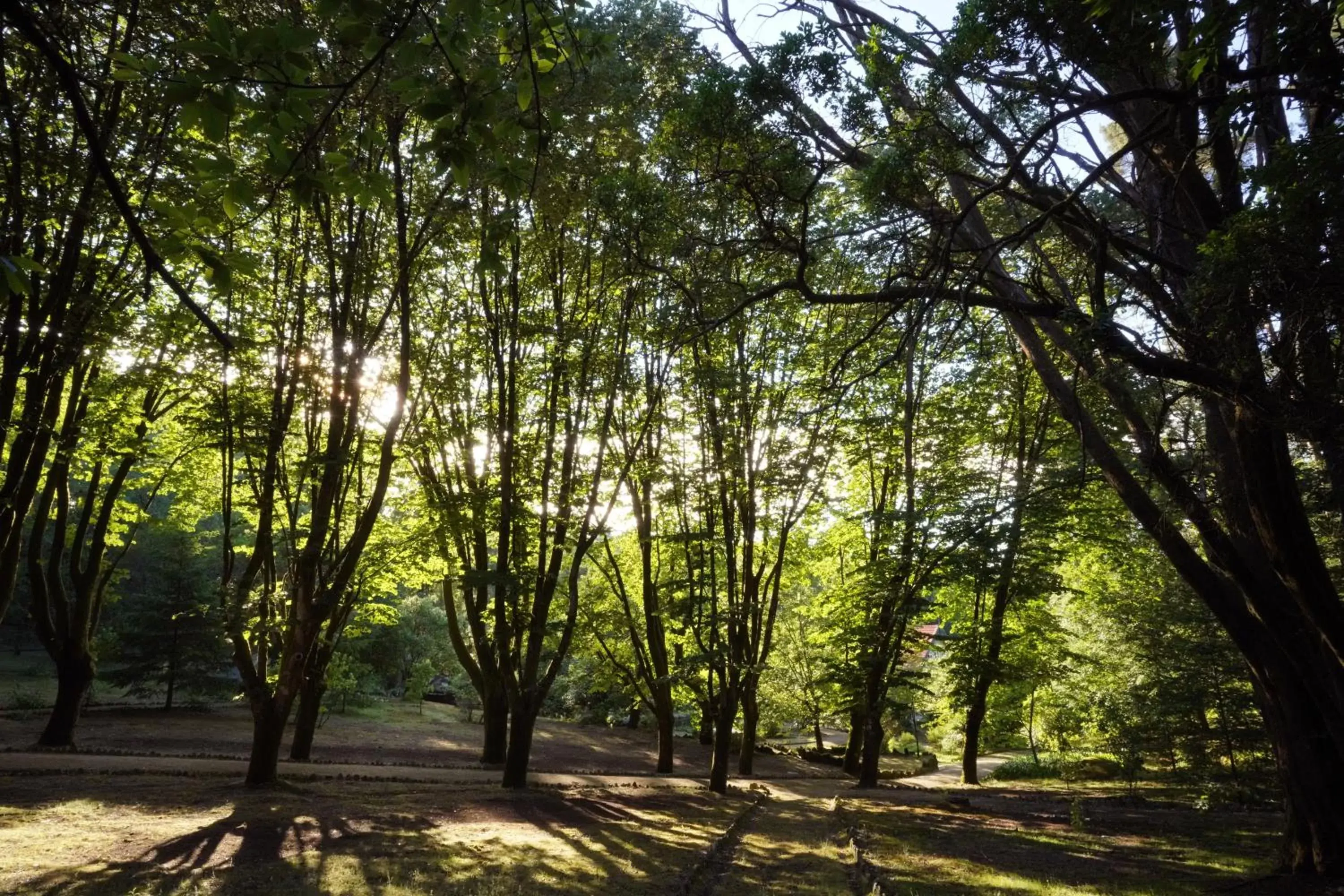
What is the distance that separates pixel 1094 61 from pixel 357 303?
10.2 metres

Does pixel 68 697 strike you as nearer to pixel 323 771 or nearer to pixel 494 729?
pixel 323 771

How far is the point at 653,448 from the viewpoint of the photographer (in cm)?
1488

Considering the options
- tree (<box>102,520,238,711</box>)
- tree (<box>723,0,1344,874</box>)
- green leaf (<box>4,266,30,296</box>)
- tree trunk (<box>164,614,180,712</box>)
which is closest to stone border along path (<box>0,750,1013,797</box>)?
tree (<box>102,520,238,711</box>)

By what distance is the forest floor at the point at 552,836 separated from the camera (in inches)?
246

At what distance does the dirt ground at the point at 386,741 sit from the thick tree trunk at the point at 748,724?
1.69 metres

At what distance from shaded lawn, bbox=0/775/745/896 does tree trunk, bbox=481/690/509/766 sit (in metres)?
5.94

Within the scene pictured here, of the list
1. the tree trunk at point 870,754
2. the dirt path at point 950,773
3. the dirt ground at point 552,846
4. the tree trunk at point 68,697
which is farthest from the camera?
the dirt path at point 950,773

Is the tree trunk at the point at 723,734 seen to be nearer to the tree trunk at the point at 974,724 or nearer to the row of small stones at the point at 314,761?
the row of small stones at the point at 314,761

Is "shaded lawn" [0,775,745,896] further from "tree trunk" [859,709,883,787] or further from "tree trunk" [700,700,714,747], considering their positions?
"tree trunk" [859,709,883,787]

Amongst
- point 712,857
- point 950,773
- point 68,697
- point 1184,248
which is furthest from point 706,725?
point 1184,248

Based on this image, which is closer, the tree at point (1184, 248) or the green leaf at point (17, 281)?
the green leaf at point (17, 281)

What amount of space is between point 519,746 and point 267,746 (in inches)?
151

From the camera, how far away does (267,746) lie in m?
10.6

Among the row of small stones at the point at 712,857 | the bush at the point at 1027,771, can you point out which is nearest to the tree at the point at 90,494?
the row of small stones at the point at 712,857
